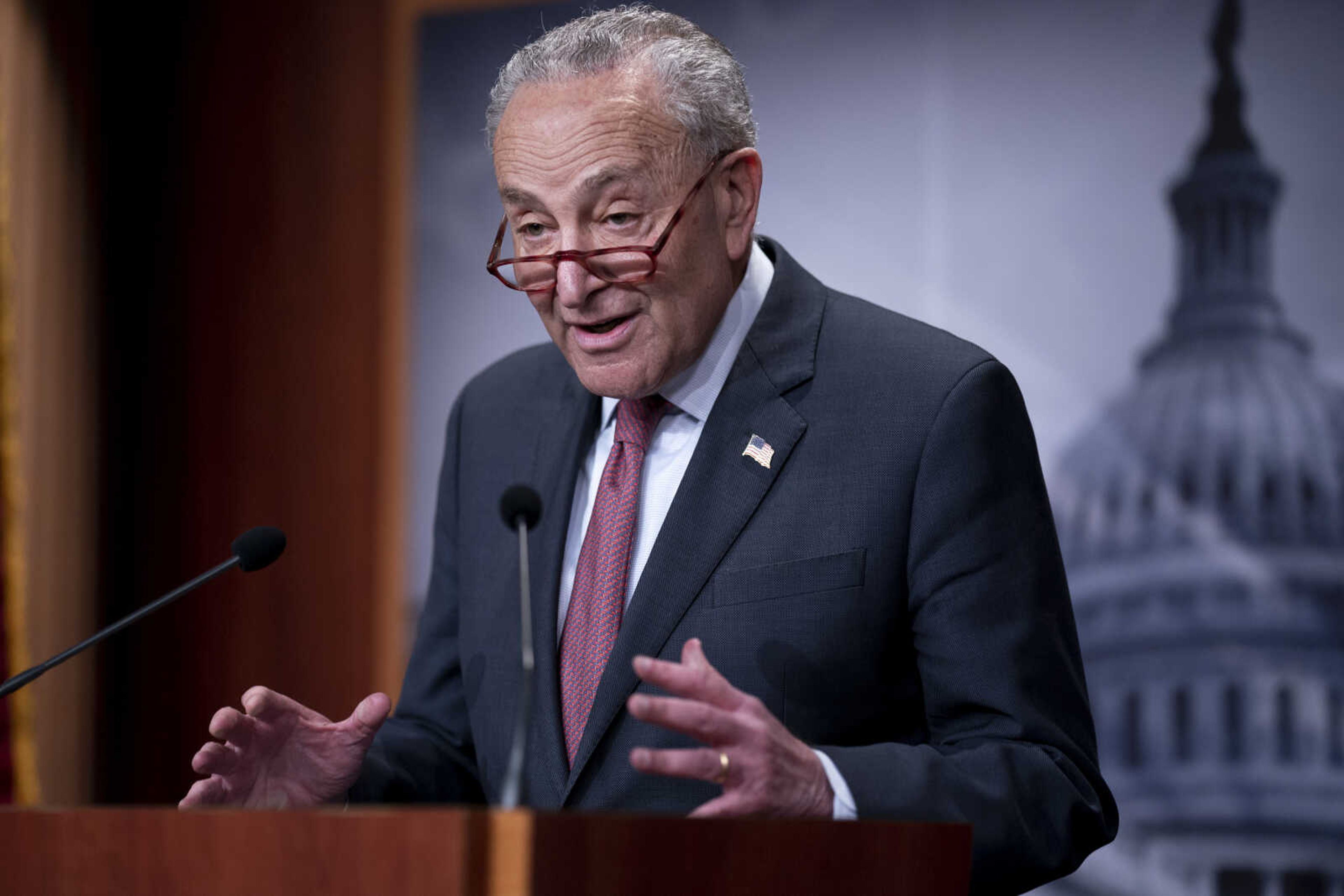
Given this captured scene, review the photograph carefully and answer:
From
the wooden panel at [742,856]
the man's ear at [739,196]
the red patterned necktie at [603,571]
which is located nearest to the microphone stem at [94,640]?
→ the red patterned necktie at [603,571]

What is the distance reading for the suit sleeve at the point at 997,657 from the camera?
4.59ft

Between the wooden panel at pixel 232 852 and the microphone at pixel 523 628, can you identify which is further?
the microphone at pixel 523 628

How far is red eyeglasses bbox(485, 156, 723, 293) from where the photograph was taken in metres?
1.68

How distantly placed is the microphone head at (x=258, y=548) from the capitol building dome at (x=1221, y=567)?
2.35m

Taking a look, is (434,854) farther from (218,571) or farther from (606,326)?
(606,326)

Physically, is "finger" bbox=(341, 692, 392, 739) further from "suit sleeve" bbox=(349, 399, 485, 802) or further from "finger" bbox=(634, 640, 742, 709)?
"finger" bbox=(634, 640, 742, 709)

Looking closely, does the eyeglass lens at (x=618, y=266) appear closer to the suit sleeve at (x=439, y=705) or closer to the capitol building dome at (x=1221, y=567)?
the suit sleeve at (x=439, y=705)

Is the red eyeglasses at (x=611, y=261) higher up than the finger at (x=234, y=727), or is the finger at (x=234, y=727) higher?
the red eyeglasses at (x=611, y=261)

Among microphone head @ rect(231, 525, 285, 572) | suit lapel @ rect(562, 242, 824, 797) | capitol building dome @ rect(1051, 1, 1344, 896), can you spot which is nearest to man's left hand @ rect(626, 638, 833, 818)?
suit lapel @ rect(562, 242, 824, 797)

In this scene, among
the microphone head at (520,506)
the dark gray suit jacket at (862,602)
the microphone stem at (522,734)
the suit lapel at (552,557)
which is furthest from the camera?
the suit lapel at (552,557)

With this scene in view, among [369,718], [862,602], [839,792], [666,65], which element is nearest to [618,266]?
[666,65]

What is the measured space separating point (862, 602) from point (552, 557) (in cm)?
40

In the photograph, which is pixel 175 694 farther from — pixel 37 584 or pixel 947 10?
pixel 947 10


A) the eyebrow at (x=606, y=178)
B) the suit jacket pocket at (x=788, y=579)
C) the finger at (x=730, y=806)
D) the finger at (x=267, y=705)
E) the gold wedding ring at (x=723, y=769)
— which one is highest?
the eyebrow at (x=606, y=178)
